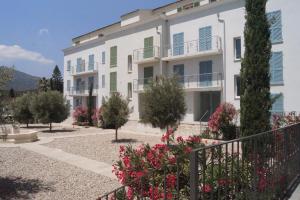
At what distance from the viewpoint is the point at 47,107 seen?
27656mm

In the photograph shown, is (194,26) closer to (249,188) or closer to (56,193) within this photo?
(56,193)

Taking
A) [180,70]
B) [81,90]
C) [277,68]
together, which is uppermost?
[180,70]

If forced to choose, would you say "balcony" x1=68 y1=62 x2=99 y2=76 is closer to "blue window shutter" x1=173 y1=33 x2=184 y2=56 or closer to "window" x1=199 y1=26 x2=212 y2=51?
"blue window shutter" x1=173 y1=33 x2=184 y2=56

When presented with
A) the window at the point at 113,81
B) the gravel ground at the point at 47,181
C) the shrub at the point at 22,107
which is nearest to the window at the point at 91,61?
the window at the point at 113,81

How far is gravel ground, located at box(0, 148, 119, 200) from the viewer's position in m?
8.55

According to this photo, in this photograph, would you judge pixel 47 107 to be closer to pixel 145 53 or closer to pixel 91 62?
pixel 145 53

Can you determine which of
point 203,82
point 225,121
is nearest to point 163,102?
point 225,121

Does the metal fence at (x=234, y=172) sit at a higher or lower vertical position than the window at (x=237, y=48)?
lower

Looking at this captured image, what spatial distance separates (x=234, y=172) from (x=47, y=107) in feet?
83.2

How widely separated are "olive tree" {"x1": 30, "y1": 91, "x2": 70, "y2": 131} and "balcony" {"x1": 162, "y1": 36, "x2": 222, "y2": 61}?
10245 millimetres

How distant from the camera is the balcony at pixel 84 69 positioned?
145 feet

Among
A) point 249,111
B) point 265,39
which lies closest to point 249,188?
point 249,111

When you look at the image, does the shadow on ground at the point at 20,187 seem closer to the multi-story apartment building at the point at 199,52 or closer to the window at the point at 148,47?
the multi-story apartment building at the point at 199,52

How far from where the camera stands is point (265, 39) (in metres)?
11.3
